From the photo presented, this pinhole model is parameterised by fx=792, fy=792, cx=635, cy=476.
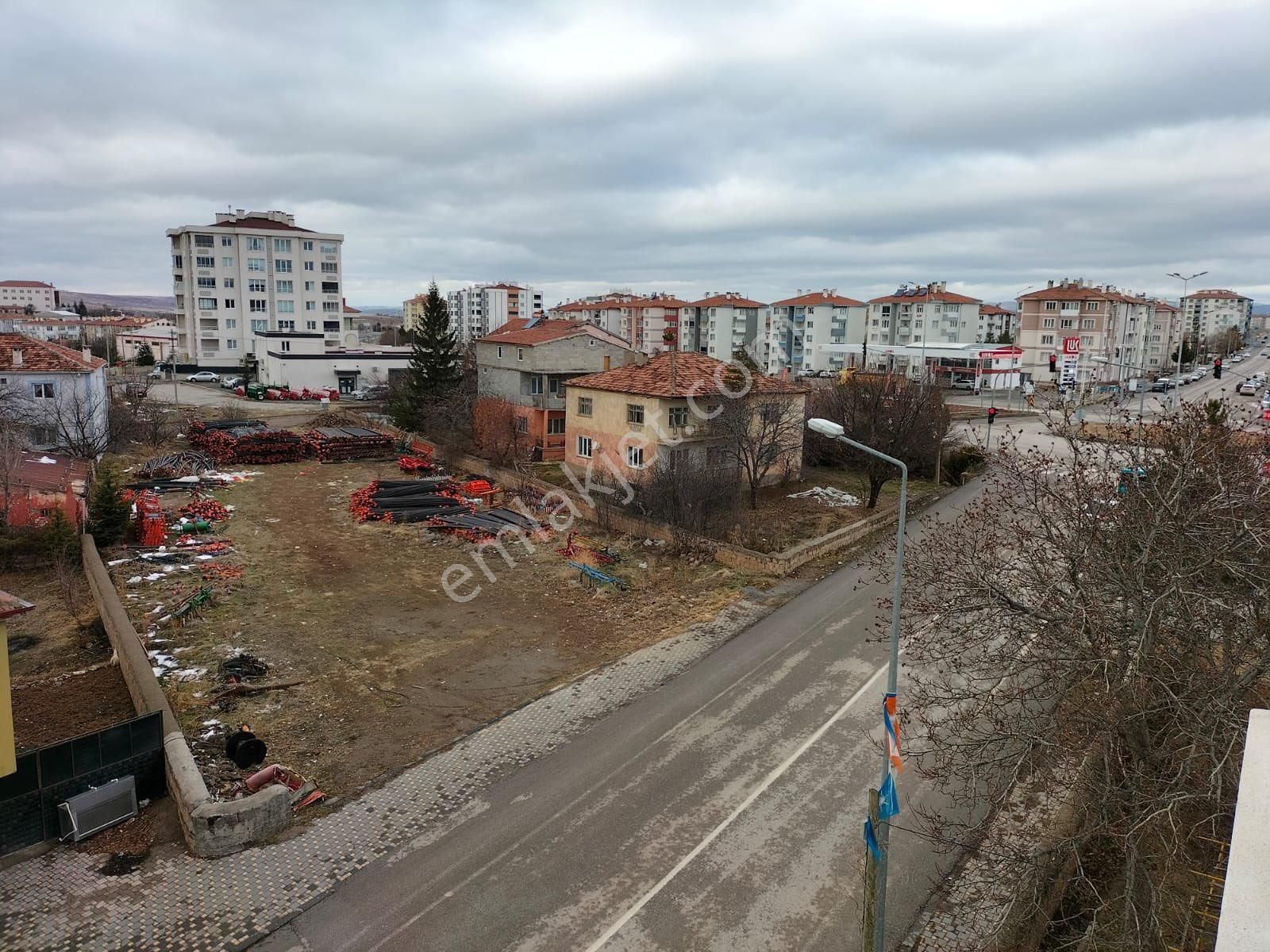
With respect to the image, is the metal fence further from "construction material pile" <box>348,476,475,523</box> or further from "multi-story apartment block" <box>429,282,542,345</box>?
"multi-story apartment block" <box>429,282,542,345</box>

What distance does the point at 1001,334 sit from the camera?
384 ft

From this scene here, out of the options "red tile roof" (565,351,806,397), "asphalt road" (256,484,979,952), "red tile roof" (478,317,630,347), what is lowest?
"asphalt road" (256,484,979,952)

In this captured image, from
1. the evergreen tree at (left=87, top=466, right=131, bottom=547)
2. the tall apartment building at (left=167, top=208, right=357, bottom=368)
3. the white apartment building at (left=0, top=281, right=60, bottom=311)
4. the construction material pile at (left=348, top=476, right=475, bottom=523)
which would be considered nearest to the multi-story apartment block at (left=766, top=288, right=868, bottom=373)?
the tall apartment building at (left=167, top=208, right=357, bottom=368)

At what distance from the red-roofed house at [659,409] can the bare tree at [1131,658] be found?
17.5 meters

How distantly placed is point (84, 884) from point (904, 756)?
10.9 meters

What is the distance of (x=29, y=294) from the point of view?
19500 cm

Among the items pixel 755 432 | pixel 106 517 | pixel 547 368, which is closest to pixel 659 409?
pixel 755 432

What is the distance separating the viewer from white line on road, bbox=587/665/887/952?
8750 millimetres

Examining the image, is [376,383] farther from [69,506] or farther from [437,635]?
[437,635]

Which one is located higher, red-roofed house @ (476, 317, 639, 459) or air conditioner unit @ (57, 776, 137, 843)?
red-roofed house @ (476, 317, 639, 459)

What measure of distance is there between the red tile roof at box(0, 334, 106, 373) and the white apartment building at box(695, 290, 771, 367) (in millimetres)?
73058

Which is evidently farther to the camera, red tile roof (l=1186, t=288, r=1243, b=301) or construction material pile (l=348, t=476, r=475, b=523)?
red tile roof (l=1186, t=288, r=1243, b=301)

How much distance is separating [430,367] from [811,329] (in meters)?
64.2

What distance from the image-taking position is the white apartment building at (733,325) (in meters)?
99.5
